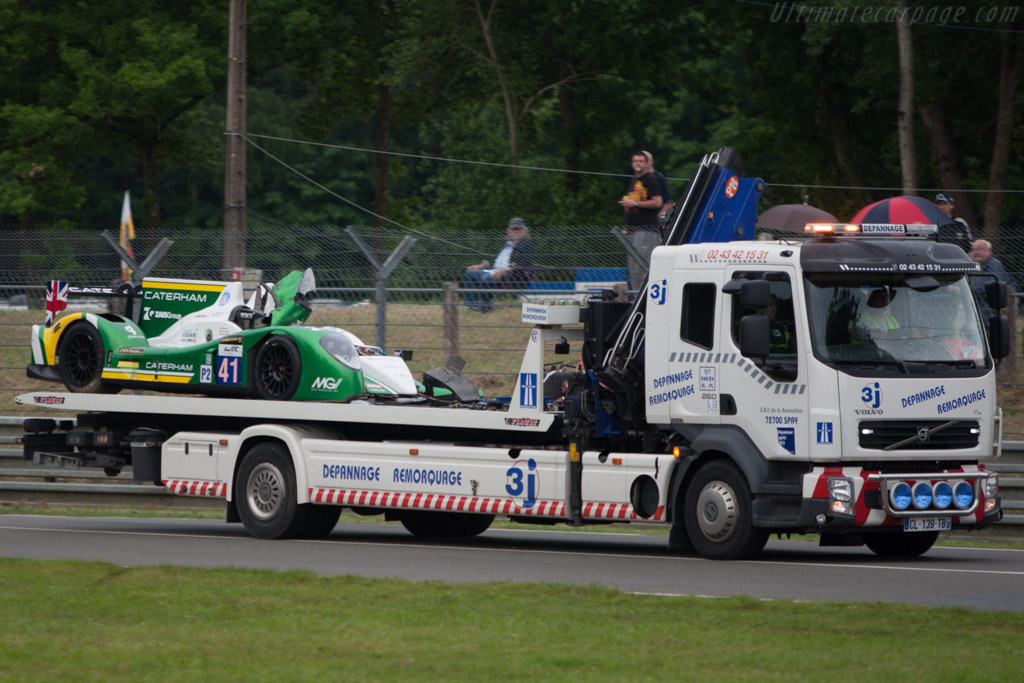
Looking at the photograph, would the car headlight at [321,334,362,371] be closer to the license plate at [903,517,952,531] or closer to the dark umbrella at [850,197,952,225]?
the dark umbrella at [850,197,952,225]

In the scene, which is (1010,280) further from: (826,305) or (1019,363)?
(826,305)

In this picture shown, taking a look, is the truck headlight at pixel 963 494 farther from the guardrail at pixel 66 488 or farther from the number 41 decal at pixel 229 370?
the guardrail at pixel 66 488

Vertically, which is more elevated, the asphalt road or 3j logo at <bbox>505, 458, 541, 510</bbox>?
3j logo at <bbox>505, 458, 541, 510</bbox>

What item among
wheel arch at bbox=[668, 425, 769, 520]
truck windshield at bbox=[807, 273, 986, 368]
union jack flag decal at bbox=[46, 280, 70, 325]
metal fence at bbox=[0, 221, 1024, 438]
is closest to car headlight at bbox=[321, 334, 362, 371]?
metal fence at bbox=[0, 221, 1024, 438]

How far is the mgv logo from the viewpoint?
14.0 metres

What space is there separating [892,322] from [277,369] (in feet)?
17.8

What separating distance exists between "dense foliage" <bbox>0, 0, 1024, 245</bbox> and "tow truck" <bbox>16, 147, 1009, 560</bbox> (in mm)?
18197

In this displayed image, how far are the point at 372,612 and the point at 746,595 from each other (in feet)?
7.44

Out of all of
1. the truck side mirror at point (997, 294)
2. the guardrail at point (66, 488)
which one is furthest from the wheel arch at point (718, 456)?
the guardrail at point (66, 488)

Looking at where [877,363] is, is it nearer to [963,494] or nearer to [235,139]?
[963,494]

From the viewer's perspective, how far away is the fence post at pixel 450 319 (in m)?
17.1

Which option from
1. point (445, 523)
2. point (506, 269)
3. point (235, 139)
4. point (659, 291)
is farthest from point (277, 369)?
point (235, 139)

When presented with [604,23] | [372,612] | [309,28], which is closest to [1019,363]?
[372,612]

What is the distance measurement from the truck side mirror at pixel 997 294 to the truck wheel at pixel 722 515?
2294 mm
